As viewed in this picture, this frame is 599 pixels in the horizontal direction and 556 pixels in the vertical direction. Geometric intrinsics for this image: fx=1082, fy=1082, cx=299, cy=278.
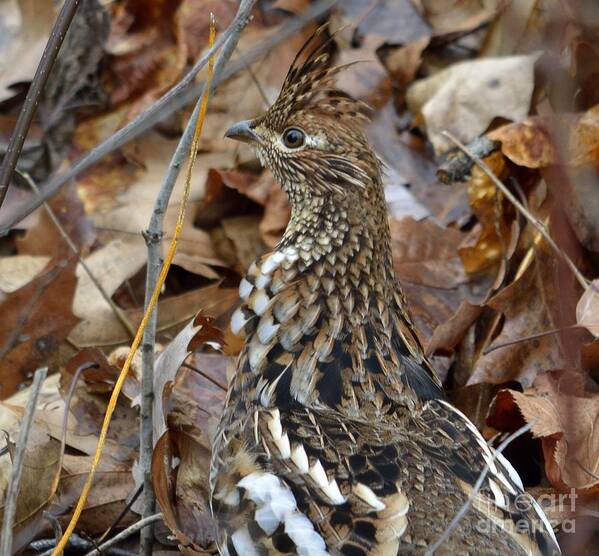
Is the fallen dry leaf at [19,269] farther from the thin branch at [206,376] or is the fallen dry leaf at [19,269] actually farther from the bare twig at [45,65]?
the bare twig at [45,65]

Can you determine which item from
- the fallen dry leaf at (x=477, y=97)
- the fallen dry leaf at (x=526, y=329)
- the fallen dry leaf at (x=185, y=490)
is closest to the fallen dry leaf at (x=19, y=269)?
the fallen dry leaf at (x=185, y=490)

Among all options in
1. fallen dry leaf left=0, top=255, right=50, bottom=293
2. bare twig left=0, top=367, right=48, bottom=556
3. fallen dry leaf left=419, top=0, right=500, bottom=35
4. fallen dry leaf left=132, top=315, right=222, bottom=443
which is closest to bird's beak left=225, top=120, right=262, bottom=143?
fallen dry leaf left=132, top=315, right=222, bottom=443

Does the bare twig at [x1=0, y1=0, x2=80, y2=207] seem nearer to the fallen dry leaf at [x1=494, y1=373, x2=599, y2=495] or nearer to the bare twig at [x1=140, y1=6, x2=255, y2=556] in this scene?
the bare twig at [x1=140, y1=6, x2=255, y2=556]

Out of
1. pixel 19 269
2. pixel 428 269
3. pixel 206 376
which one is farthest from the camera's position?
pixel 19 269

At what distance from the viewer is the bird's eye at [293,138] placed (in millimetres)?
4184

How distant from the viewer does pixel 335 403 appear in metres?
3.80

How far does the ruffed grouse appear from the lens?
11.3 feet

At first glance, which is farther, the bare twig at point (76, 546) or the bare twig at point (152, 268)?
the bare twig at point (76, 546)

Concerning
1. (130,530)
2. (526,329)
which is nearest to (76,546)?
(130,530)

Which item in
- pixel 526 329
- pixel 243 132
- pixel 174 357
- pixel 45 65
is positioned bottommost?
pixel 526 329

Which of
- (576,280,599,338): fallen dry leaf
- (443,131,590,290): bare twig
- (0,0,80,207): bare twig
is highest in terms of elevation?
(0,0,80,207): bare twig

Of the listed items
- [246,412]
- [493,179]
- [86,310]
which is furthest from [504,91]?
[246,412]

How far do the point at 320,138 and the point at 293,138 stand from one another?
0.13 m

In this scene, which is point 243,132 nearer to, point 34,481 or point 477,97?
point 34,481
